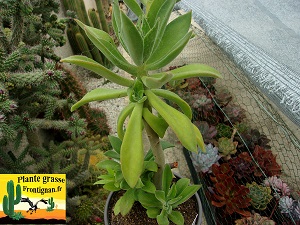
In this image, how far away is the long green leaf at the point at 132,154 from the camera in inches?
35.6

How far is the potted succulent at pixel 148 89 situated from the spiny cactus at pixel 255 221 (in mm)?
618

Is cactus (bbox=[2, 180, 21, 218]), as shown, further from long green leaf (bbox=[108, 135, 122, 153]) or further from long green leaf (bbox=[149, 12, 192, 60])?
long green leaf (bbox=[149, 12, 192, 60])

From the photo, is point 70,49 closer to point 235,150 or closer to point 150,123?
point 235,150

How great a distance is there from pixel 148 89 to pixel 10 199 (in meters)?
0.62

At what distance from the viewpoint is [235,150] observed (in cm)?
209

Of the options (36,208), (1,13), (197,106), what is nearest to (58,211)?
(36,208)

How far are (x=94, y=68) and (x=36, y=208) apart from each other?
58 cm

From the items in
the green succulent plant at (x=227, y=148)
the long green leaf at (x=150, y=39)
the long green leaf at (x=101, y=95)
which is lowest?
the long green leaf at (x=101, y=95)

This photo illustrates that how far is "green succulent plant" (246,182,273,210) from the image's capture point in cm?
175

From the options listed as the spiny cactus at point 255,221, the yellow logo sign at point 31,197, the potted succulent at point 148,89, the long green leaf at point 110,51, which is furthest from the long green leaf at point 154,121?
the spiny cactus at point 255,221

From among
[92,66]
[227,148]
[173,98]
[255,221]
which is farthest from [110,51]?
[227,148]

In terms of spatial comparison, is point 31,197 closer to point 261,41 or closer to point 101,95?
point 101,95

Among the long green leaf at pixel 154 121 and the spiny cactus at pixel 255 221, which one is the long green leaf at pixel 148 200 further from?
the spiny cactus at pixel 255 221

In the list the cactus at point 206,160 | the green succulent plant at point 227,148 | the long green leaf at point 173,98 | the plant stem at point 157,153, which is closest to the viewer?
the long green leaf at point 173,98
